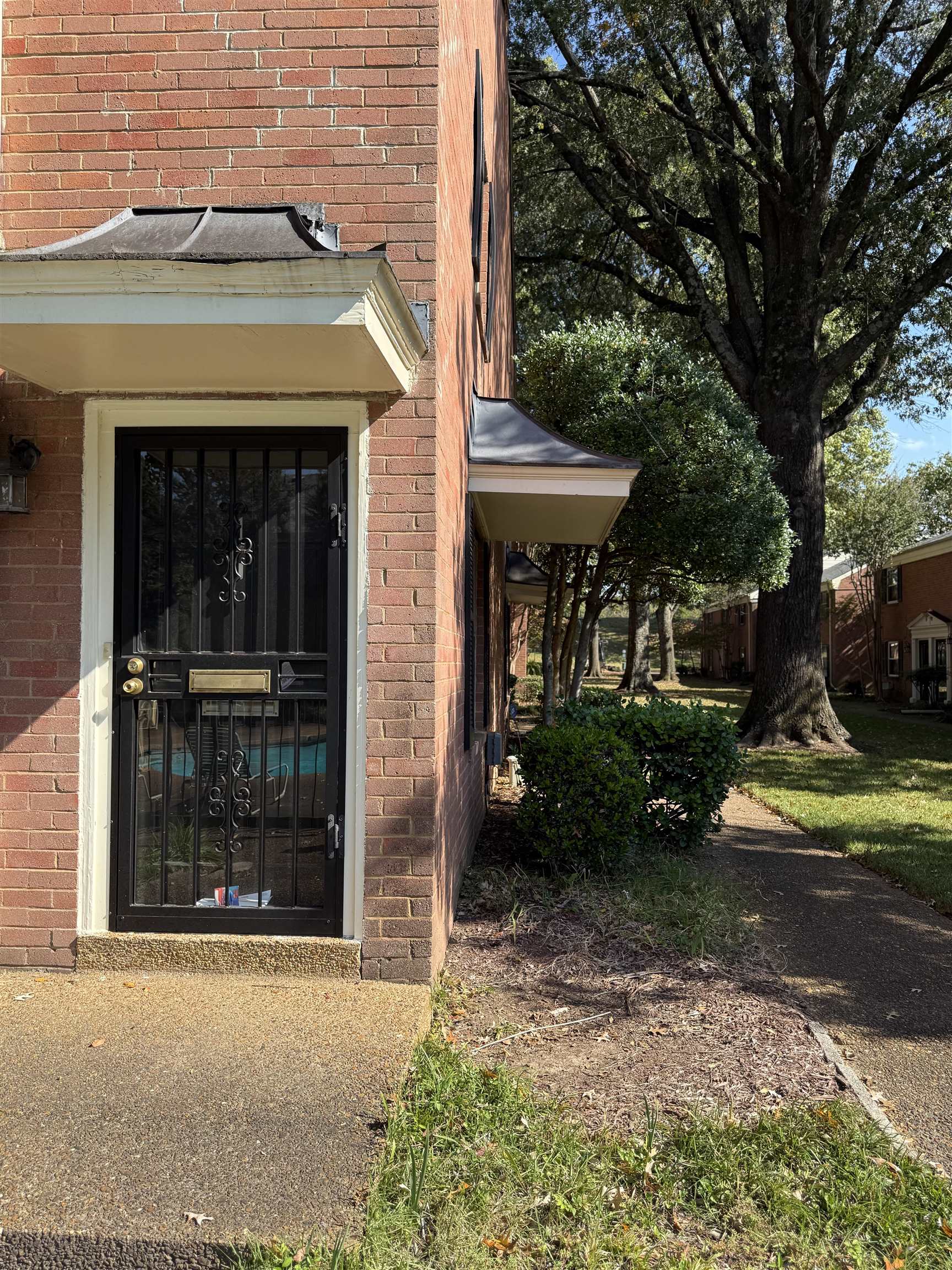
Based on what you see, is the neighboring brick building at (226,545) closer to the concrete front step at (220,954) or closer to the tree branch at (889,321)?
the concrete front step at (220,954)

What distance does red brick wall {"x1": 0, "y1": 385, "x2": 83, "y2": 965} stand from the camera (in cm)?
409

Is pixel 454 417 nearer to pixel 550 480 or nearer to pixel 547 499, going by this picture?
pixel 550 480

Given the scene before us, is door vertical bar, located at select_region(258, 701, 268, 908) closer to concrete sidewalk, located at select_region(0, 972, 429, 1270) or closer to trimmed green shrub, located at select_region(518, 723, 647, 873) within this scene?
concrete sidewalk, located at select_region(0, 972, 429, 1270)

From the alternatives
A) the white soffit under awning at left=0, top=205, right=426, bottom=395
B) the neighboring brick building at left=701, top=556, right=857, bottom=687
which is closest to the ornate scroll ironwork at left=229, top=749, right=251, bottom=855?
the white soffit under awning at left=0, top=205, right=426, bottom=395

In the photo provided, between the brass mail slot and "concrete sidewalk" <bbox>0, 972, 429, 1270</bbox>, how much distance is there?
4.08ft

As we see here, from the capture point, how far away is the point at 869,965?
5055mm

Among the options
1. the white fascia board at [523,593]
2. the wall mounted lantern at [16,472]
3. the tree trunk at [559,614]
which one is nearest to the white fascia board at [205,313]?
the wall mounted lantern at [16,472]

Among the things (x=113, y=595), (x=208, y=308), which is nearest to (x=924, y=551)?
(x=113, y=595)

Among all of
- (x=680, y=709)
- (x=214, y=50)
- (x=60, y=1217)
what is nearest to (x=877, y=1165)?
(x=60, y=1217)

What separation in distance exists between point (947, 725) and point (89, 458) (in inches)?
882

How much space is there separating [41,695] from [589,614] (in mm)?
9467

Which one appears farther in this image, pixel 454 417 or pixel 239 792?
pixel 454 417

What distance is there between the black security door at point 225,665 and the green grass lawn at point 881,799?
15.3 ft

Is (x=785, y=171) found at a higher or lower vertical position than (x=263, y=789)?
higher
